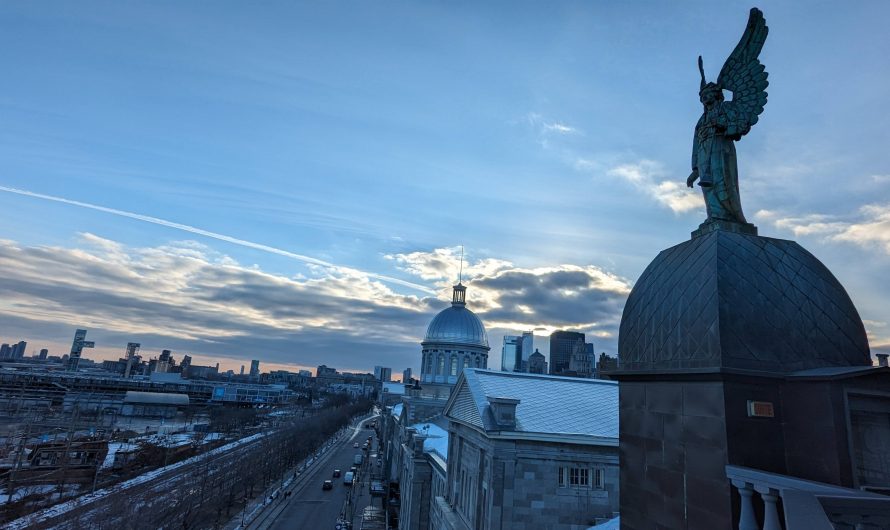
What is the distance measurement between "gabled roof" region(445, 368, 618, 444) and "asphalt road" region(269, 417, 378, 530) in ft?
110

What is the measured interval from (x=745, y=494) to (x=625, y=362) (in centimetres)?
360

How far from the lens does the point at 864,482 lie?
22.3 feet

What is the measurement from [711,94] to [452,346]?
201 feet

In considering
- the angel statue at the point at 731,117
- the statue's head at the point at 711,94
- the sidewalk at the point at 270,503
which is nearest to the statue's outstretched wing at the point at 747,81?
the angel statue at the point at 731,117

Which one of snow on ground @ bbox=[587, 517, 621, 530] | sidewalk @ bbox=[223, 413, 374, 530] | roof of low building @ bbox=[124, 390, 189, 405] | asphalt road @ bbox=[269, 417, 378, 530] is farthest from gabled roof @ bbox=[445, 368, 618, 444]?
roof of low building @ bbox=[124, 390, 189, 405]

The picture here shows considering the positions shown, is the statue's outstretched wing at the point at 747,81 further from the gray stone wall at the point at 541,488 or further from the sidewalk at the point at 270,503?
the sidewalk at the point at 270,503

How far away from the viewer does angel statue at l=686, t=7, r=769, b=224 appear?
9375 millimetres

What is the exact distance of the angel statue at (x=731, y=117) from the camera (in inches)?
369

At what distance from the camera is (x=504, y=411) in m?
20.3

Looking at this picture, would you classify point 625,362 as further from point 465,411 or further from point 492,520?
point 465,411

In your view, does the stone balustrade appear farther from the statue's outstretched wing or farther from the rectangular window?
the rectangular window

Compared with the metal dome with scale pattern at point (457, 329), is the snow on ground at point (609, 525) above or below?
below

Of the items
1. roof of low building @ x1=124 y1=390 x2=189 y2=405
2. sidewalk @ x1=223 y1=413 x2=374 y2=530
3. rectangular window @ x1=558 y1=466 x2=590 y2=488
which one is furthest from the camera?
roof of low building @ x1=124 y1=390 x2=189 y2=405

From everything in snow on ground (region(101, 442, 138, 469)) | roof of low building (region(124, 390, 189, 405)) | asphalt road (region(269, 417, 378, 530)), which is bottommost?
asphalt road (region(269, 417, 378, 530))
